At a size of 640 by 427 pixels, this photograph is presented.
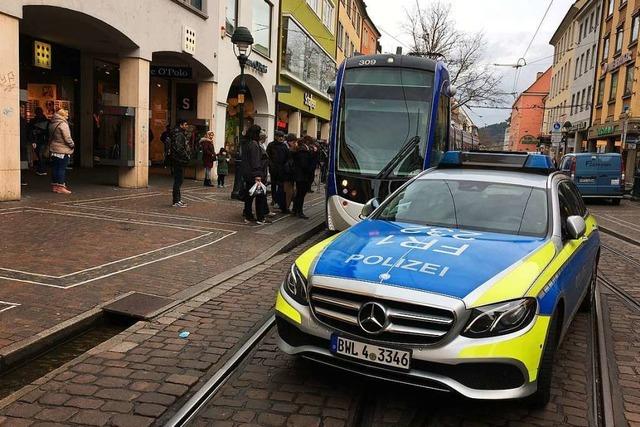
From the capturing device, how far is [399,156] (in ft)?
33.0

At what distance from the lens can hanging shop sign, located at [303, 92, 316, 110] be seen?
32.3m

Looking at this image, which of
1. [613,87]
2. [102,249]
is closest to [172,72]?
[102,249]

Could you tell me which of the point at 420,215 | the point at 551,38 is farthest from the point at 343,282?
the point at 551,38

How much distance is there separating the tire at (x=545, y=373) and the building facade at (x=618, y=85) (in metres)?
26.8

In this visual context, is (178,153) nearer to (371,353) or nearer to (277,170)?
(277,170)

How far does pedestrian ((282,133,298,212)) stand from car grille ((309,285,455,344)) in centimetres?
848

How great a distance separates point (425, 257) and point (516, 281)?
60cm

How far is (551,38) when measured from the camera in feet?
209

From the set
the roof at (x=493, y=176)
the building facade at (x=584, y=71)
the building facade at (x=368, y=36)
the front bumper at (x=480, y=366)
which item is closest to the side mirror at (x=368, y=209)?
the roof at (x=493, y=176)

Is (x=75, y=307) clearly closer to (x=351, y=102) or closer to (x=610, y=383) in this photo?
(x=610, y=383)

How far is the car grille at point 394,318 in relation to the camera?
3.29 metres

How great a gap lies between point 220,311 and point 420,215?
2.21 m

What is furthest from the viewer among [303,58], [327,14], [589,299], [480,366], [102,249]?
Result: [327,14]

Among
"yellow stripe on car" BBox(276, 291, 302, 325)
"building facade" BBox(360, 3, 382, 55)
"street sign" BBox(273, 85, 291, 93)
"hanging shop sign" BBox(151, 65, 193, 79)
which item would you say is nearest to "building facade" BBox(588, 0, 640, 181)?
"street sign" BBox(273, 85, 291, 93)
